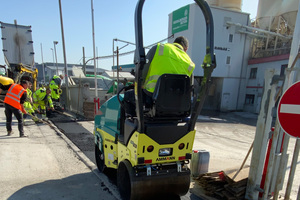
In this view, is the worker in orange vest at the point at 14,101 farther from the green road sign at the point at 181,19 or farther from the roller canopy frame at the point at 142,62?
the green road sign at the point at 181,19

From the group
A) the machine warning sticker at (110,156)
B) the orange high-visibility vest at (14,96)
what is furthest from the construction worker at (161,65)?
the orange high-visibility vest at (14,96)

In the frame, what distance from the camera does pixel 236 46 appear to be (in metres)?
19.3

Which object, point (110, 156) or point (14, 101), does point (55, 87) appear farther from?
point (110, 156)

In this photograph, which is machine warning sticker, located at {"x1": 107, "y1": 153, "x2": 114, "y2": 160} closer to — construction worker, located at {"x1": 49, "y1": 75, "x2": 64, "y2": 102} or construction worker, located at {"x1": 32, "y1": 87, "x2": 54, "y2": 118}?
construction worker, located at {"x1": 32, "y1": 87, "x2": 54, "y2": 118}

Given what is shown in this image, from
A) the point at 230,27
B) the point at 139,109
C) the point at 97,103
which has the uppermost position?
the point at 230,27

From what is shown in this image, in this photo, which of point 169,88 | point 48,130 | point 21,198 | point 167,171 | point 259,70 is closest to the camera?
point 169,88

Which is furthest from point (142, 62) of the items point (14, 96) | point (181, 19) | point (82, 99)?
point (181, 19)

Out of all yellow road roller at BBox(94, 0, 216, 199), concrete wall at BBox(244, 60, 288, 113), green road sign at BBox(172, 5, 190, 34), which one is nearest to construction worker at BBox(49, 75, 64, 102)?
yellow road roller at BBox(94, 0, 216, 199)

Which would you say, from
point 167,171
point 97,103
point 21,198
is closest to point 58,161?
point 21,198

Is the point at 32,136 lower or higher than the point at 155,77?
lower

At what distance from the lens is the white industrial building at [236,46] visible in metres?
17.7

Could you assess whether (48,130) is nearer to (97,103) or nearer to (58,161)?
(97,103)

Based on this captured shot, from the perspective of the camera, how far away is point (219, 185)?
3221mm

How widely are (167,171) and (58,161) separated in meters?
2.80
